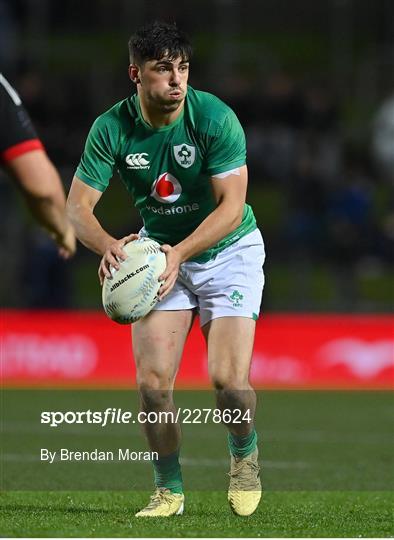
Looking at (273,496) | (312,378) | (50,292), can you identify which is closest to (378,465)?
(273,496)

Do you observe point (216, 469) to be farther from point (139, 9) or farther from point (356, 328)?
point (139, 9)

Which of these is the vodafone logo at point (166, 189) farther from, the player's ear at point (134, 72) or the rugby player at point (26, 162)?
Answer: the rugby player at point (26, 162)

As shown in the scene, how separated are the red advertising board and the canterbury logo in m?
8.60

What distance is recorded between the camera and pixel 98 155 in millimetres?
6648

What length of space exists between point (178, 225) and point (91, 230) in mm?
554

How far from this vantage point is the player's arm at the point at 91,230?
6406mm

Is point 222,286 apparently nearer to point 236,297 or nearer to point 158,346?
point 236,297

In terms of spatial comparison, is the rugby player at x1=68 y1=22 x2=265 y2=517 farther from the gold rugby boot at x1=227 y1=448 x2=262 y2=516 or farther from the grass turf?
the grass turf

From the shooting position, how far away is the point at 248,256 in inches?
274

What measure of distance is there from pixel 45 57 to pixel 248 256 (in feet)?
39.8

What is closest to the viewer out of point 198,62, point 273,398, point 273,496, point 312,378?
point 273,496

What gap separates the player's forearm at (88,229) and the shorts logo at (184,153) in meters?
0.55
